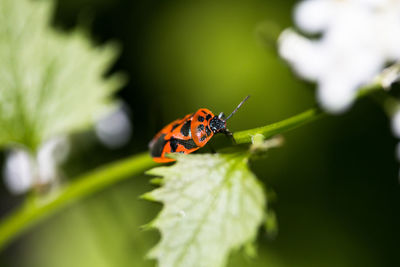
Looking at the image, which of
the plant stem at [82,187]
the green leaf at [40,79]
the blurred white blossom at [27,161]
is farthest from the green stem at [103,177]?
the blurred white blossom at [27,161]

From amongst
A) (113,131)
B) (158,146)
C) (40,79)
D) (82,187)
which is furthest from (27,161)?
(158,146)

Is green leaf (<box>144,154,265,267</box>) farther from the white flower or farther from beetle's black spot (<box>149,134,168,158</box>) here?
the white flower

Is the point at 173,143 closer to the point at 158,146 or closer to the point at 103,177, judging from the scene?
the point at 158,146

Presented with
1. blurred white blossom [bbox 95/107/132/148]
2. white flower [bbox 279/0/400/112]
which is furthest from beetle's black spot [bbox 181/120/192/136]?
blurred white blossom [bbox 95/107/132/148]

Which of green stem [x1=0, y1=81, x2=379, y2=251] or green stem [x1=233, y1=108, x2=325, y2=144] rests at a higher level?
green stem [x1=233, y1=108, x2=325, y2=144]

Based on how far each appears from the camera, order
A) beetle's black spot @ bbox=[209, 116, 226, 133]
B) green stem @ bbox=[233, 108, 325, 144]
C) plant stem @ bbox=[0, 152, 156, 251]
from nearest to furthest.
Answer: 1. green stem @ bbox=[233, 108, 325, 144]
2. beetle's black spot @ bbox=[209, 116, 226, 133]
3. plant stem @ bbox=[0, 152, 156, 251]

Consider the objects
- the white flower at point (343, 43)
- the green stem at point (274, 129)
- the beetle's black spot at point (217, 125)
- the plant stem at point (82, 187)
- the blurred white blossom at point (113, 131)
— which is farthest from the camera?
the blurred white blossom at point (113, 131)

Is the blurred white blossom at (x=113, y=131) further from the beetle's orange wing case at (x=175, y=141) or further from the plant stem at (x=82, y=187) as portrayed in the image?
the beetle's orange wing case at (x=175, y=141)
